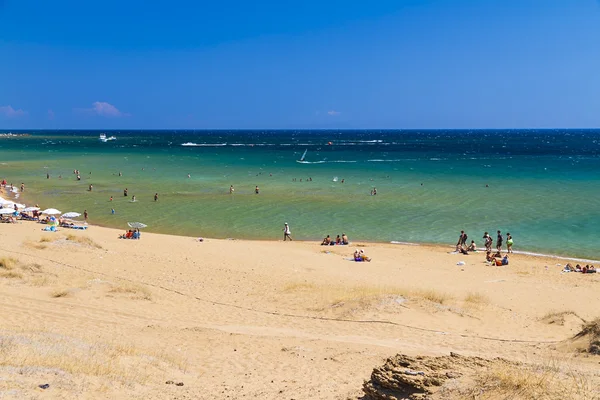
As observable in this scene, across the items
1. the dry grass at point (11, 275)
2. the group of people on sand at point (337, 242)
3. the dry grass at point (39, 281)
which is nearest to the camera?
the dry grass at point (39, 281)

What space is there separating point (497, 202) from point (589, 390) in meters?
39.2

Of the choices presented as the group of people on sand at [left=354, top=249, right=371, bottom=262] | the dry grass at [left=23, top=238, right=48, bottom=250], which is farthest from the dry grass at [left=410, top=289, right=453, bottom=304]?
the dry grass at [left=23, top=238, right=48, bottom=250]

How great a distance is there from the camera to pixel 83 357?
10180 millimetres

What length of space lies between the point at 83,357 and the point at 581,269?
823 inches

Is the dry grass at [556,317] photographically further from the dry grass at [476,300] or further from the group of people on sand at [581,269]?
the group of people on sand at [581,269]

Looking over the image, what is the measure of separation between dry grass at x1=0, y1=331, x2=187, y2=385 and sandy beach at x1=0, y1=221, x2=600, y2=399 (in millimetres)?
39

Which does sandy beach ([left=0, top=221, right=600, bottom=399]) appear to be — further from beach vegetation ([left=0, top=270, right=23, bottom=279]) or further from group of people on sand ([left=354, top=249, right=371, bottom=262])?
group of people on sand ([left=354, top=249, right=371, bottom=262])

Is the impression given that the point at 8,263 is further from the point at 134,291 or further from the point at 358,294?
the point at 358,294

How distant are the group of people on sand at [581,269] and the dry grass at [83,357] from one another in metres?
18.8

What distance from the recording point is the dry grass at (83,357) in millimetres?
9469

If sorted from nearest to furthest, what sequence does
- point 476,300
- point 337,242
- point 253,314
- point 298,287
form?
point 253,314 → point 476,300 → point 298,287 → point 337,242

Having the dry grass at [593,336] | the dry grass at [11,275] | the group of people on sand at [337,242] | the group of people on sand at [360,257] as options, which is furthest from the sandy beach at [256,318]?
the group of people on sand at [337,242]

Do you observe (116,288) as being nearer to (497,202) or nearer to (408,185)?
(497,202)

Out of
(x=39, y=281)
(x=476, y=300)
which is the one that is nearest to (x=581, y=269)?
(x=476, y=300)
